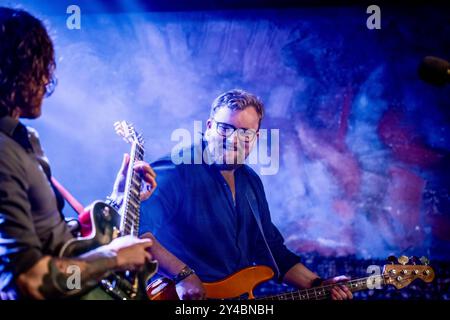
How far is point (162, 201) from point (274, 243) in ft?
2.49

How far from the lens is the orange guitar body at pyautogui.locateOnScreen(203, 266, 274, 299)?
283 centimetres

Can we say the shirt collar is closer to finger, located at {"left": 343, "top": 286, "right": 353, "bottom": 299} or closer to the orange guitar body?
the orange guitar body

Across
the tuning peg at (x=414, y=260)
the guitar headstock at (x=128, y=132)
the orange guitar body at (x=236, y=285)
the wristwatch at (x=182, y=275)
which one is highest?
the guitar headstock at (x=128, y=132)

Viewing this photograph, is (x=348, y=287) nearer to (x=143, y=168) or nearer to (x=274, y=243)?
(x=274, y=243)

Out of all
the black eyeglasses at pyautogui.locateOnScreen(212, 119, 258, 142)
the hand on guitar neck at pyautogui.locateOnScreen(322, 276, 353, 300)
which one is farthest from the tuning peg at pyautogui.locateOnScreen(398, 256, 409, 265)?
the black eyeglasses at pyautogui.locateOnScreen(212, 119, 258, 142)

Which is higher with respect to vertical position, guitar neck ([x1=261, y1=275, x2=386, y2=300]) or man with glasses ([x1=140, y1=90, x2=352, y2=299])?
man with glasses ([x1=140, y1=90, x2=352, y2=299])

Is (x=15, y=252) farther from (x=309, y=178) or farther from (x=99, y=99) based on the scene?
(x=309, y=178)

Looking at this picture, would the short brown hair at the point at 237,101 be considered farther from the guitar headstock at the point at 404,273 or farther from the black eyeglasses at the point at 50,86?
the guitar headstock at the point at 404,273

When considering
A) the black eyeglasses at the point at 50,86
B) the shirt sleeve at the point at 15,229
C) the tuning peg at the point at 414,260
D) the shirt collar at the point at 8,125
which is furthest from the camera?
the tuning peg at the point at 414,260

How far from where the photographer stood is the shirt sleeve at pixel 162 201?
2.91 meters

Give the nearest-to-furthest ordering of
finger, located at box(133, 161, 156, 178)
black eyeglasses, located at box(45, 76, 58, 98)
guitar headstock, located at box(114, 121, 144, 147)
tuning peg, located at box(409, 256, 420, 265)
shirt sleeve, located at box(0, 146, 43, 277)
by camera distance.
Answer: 1. shirt sleeve, located at box(0, 146, 43, 277)
2. black eyeglasses, located at box(45, 76, 58, 98)
3. finger, located at box(133, 161, 156, 178)
4. guitar headstock, located at box(114, 121, 144, 147)
5. tuning peg, located at box(409, 256, 420, 265)

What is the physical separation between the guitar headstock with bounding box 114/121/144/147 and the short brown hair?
496 mm

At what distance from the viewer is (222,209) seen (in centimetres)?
305

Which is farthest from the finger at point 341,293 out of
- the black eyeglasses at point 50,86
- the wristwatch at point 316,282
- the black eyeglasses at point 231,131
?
the black eyeglasses at point 50,86
